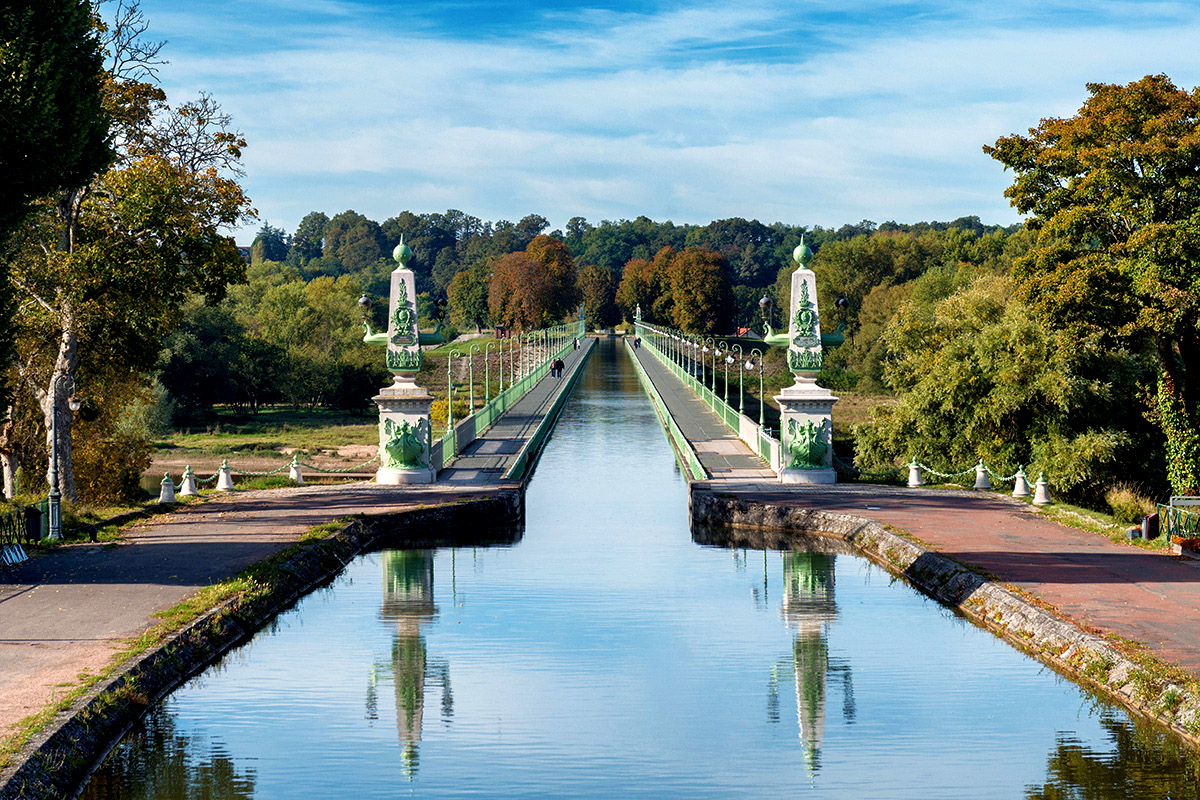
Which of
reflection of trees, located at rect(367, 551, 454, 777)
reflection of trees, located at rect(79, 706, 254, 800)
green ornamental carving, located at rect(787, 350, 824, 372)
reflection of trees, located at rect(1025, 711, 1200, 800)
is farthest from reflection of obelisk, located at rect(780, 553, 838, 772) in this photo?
green ornamental carving, located at rect(787, 350, 824, 372)

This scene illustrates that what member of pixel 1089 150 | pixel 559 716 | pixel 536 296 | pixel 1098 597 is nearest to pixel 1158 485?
pixel 1089 150

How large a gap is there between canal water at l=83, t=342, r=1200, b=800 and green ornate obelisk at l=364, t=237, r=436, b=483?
749cm

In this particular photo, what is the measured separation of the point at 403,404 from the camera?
85.5ft

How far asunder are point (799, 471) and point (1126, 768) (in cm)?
1649

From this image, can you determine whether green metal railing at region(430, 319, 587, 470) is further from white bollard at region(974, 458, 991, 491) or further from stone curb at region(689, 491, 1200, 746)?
white bollard at region(974, 458, 991, 491)

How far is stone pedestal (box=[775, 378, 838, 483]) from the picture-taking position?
26.0 m

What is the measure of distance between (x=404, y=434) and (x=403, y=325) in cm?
244

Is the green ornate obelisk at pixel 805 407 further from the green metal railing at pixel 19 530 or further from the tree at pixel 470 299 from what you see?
the tree at pixel 470 299

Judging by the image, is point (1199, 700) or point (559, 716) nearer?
point (1199, 700)

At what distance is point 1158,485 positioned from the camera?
33188 mm

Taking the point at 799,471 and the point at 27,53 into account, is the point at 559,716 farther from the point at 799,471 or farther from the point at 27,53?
the point at 799,471

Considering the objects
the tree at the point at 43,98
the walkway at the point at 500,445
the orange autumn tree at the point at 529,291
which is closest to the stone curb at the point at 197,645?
the walkway at the point at 500,445

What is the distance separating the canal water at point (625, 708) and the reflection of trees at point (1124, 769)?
25 mm

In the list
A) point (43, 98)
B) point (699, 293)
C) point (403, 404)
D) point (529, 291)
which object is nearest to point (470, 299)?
point (529, 291)
